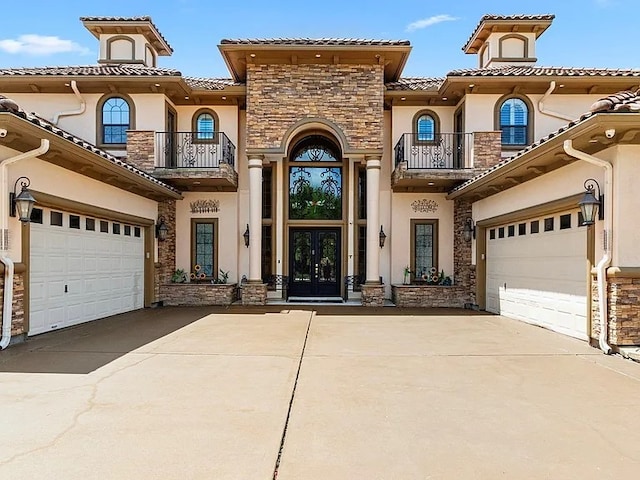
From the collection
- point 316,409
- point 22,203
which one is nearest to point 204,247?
point 22,203

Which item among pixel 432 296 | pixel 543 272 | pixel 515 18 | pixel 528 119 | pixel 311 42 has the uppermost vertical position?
pixel 515 18

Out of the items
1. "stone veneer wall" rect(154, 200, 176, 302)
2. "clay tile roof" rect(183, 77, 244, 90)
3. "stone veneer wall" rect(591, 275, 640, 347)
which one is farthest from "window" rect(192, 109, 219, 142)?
"stone veneer wall" rect(591, 275, 640, 347)

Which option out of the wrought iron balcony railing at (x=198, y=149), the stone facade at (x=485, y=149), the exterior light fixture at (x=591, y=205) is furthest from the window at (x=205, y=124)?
the exterior light fixture at (x=591, y=205)

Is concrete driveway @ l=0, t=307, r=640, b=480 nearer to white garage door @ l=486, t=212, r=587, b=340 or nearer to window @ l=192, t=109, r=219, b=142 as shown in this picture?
white garage door @ l=486, t=212, r=587, b=340

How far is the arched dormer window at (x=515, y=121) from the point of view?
15.0 m

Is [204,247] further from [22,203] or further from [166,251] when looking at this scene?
[22,203]

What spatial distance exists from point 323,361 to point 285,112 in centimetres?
966

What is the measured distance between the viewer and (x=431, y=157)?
51.3 ft

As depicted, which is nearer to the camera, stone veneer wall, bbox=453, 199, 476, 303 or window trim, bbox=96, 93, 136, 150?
stone veneer wall, bbox=453, 199, 476, 303

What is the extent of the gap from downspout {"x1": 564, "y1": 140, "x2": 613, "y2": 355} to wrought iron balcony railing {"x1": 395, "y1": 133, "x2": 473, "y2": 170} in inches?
300

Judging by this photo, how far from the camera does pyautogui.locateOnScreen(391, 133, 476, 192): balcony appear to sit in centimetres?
1456

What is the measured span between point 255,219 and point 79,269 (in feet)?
18.5

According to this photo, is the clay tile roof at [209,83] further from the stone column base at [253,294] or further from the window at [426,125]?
the stone column base at [253,294]

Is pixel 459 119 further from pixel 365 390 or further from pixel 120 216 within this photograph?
pixel 365 390
